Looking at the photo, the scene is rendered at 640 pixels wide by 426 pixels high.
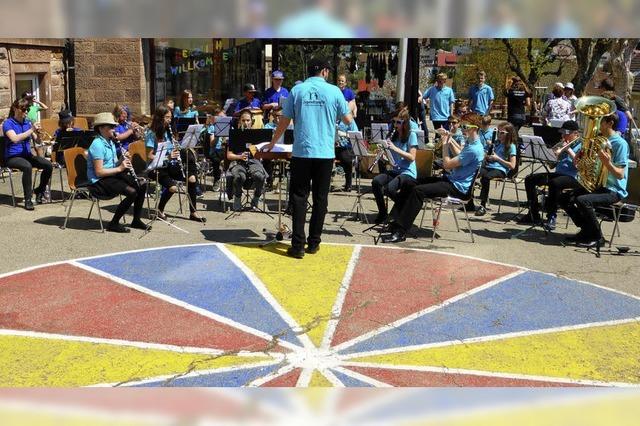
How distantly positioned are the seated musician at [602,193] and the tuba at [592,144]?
0.06 m

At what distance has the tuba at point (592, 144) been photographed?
838 centimetres

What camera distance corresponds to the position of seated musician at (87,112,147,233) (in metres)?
8.79

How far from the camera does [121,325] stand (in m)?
5.61

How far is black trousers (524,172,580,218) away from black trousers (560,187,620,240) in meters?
0.24

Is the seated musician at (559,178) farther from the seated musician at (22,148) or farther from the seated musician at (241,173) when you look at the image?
the seated musician at (22,148)

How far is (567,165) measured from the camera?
30.9ft

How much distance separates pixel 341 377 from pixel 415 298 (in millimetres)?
2008

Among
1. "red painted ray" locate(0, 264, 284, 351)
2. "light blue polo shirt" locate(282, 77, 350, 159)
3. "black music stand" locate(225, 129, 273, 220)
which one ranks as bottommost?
"red painted ray" locate(0, 264, 284, 351)

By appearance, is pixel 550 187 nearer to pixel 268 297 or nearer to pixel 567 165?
pixel 567 165

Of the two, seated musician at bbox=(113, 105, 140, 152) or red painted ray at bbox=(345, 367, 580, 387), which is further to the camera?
seated musician at bbox=(113, 105, 140, 152)

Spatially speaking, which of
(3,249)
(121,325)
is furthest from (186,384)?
(3,249)

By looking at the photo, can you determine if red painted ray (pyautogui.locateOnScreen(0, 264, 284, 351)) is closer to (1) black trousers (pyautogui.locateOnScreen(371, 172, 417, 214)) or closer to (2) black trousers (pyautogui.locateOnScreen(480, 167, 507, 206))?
(1) black trousers (pyautogui.locateOnScreen(371, 172, 417, 214))

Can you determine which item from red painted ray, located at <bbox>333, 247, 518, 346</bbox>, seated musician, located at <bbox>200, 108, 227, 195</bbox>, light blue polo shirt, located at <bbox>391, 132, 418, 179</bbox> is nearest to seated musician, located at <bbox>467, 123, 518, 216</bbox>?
light blue polo shirt, located at <bbox>391, 132, 418, 179</bbox>

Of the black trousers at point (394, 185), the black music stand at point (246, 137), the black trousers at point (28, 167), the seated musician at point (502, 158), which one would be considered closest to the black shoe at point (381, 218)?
the black trousers at point (394, 185)
